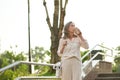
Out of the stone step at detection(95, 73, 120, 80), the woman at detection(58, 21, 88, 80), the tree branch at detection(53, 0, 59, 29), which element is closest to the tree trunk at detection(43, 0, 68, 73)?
the tree branch at detection(53, 0, 59, 29)

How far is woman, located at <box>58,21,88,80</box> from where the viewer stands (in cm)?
869

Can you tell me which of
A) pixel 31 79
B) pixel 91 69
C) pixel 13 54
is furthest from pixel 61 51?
pixel 13 54

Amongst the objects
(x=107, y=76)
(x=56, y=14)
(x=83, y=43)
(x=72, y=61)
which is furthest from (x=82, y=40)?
(x=56, y=14)

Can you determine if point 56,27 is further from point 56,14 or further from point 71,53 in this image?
point 71,53

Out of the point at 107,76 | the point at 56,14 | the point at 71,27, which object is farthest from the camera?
the point at 56,14

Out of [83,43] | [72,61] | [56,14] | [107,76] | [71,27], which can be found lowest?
[107,76]

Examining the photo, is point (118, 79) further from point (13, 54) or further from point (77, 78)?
point (13, 54)

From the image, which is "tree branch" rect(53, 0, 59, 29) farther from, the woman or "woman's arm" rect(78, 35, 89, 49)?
"woman's arm" rect(78, 35, 89, 49)

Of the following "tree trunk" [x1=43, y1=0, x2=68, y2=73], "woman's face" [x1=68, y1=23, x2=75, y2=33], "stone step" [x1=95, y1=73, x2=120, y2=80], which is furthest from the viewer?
"tree trunk" [x1=43, y1=0, x2=68, y2=73]

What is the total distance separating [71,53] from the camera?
8742 mm

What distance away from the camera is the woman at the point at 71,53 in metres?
8.69

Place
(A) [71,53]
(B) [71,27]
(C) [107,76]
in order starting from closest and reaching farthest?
(B) [71,27]
(A) [71,53]
(C) [107,76]

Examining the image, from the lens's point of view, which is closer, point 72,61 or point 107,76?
point 72,61

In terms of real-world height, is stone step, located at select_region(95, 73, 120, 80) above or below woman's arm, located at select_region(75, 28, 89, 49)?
below
